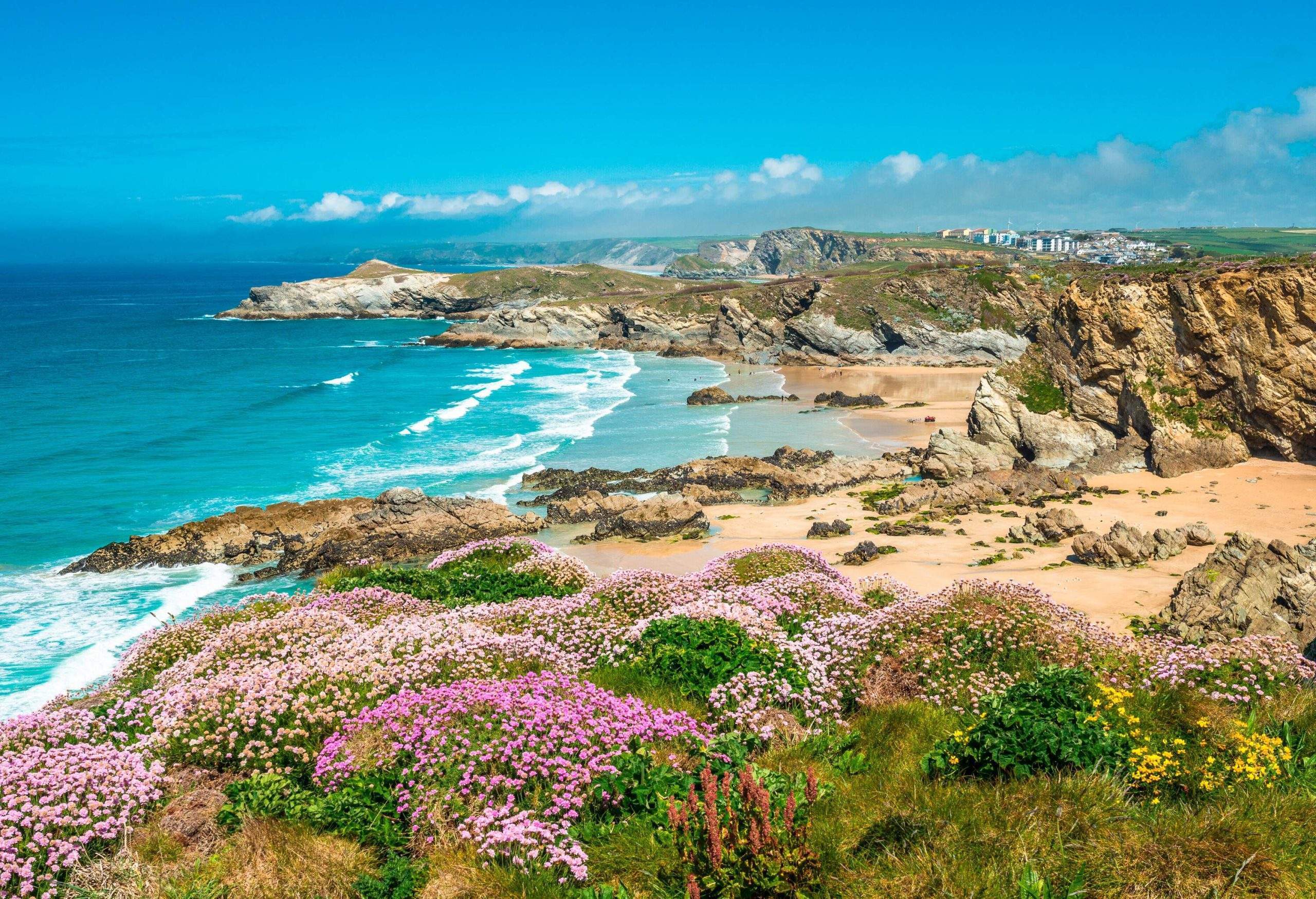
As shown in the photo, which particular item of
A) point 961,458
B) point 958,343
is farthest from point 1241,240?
point 961,458

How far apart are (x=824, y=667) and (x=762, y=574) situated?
4842 millimetres

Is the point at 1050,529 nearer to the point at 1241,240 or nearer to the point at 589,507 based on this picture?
the point at 589,507

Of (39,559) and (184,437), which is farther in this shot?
(184,437)

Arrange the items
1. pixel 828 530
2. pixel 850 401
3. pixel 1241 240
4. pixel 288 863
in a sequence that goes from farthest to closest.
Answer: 1. pixel 1241 240
2. pixel 850 401
3. pixel 828 530
4. pixel 288 863

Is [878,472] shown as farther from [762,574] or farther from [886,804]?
[886,804]

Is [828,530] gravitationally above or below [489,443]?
below

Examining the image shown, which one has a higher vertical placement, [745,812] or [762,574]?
[745,812]

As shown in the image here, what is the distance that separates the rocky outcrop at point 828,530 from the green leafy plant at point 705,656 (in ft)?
53.0

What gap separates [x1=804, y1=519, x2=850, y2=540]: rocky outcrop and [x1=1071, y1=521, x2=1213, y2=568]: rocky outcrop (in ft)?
22.8

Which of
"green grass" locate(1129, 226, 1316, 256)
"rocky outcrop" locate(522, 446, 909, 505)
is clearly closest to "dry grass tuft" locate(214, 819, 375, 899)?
"rocky outcrop" locate(522, 446, 909, 505)

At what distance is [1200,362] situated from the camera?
98.6 feet

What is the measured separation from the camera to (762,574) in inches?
528

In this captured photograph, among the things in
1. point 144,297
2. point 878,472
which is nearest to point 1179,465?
point 878,472

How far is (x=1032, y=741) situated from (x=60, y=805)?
7.10 meters
